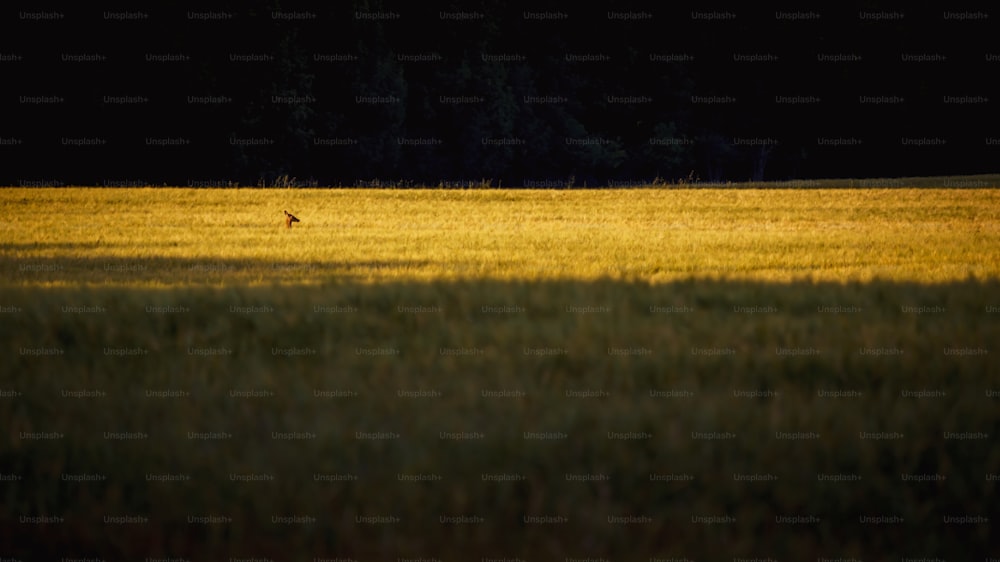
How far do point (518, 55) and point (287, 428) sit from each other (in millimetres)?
62914

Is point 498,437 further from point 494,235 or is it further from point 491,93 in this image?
point 491,93

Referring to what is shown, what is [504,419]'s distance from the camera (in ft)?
19.1

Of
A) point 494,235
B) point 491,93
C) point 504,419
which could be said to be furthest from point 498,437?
point 491,93

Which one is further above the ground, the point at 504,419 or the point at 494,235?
the point at 494,235

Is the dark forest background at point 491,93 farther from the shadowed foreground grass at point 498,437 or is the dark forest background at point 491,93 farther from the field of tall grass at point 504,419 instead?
the shadowed foreground grass at point 498,437

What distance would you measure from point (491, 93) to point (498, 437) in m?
56.9

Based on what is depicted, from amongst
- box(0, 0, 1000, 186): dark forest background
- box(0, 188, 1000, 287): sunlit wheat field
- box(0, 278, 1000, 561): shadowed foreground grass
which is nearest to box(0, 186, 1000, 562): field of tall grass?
box(0, 278, 1000, 561): shadowed foreground grass

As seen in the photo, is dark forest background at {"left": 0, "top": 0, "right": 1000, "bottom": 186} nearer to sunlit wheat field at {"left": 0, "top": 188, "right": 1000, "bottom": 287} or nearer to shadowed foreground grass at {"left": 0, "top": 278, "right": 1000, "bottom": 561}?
sunlit wheat field at {"left": 0, "top": 188, "right": 1000, "bottom": 287}

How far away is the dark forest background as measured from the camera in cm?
4872

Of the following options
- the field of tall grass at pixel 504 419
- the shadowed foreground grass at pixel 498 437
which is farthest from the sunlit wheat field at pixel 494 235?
the shadowed foreground grass at pixel 498 437

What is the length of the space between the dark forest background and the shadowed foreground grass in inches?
1654

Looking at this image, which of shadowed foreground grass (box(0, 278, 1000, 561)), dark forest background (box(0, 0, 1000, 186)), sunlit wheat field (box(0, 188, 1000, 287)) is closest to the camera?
shadowed foreground grass (box(0, 278, 1000, 561))

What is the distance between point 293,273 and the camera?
13.5m

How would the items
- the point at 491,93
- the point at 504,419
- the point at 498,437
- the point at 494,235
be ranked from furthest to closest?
the point at 491,93 < the point at 494,235 < the point at 504,419 < the point at 498,437
